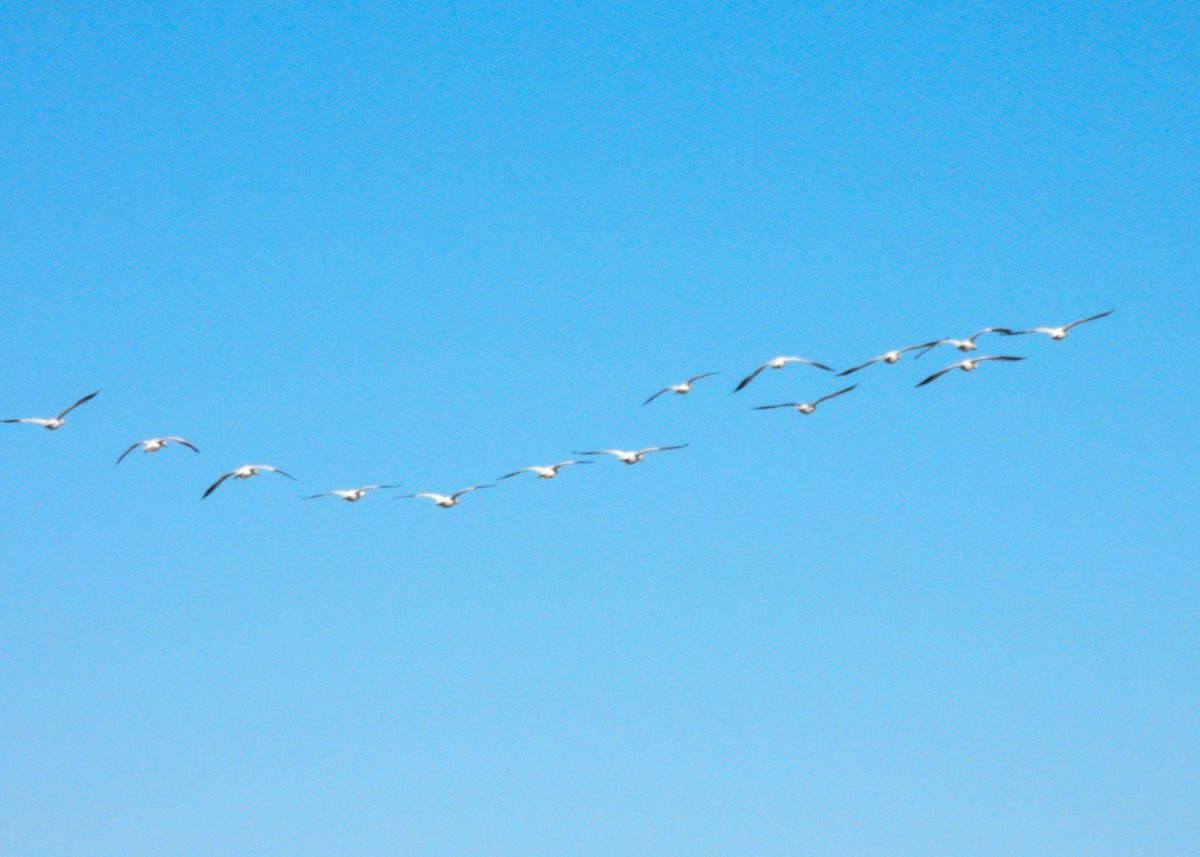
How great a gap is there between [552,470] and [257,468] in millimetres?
14139

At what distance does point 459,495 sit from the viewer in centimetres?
9569

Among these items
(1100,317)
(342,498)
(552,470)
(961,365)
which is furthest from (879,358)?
(342,498)

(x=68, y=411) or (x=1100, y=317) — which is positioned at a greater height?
(x=68, y=411)

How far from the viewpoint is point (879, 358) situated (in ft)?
280

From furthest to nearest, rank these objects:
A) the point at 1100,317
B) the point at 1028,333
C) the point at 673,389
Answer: the point at 673,389 < the point at 1028,333 < the point at 1100,317

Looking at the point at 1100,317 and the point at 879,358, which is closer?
the point at 1100,317

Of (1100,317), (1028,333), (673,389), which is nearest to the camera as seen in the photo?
(1100,317)

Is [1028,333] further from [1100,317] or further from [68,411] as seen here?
[68,411]

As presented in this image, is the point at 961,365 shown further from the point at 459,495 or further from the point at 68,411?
the point at 68,411

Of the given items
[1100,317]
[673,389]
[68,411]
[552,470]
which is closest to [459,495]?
[552,470]

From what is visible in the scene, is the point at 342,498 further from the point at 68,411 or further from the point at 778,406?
the point at 778,406

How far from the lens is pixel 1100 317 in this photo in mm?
79250

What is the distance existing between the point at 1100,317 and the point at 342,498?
127 feet

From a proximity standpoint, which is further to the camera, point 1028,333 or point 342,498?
point 342,498
